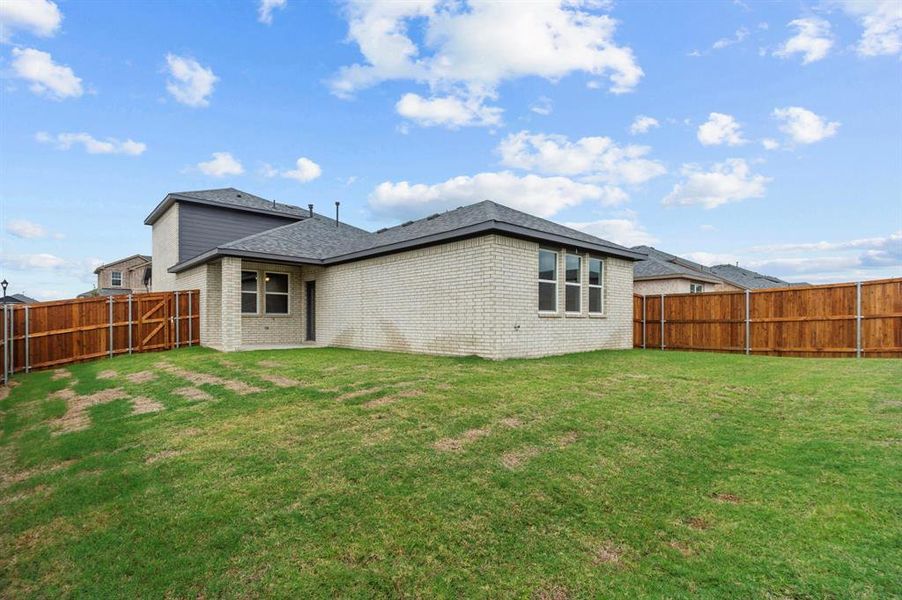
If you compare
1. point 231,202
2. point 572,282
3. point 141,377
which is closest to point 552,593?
point 141,377

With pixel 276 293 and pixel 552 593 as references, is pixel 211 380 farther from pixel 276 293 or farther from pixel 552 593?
pixel 276 293

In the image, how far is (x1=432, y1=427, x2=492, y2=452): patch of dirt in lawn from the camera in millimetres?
4266

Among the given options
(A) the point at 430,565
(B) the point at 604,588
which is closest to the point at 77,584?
(A) the point at 430,565

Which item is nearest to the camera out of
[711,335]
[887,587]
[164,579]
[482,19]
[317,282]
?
[887,587]

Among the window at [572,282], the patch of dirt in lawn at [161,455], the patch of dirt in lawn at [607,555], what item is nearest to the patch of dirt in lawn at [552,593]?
the patch of dirt in lawn at [607,555]

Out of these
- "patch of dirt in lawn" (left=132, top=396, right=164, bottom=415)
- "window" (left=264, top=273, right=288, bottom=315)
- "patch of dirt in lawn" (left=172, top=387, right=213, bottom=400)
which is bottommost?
"patch of dirt in lawn" (left=132, top=396, right=164, bottom=415)

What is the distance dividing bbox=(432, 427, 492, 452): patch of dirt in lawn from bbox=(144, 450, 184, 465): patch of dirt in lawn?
8.74ft

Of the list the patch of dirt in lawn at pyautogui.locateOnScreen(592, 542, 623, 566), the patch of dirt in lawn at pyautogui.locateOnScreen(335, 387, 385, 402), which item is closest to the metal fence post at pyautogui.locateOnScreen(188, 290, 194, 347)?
the patch of dirt in lawn at pyautogui.locateOnScreen(335, 387, 385, 402)

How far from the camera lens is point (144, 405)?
21.6ft

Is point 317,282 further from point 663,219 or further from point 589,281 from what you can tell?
point 663,219

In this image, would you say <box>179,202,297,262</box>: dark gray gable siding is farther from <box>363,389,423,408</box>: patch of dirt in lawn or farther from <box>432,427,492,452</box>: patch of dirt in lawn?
<box>432,427,492,452</box>: patch of dirt in lawn

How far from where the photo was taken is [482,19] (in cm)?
1048

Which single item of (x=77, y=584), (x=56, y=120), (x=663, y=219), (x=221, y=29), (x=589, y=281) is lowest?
(x=77, y=584)

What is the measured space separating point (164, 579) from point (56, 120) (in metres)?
16.3
